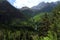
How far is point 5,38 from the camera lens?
103750 mm

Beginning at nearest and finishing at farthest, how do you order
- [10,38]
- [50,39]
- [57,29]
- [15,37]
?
[50,39], [57,29], [10,38], [15,37]

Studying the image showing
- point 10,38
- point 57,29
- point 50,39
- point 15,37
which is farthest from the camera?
point 15,37

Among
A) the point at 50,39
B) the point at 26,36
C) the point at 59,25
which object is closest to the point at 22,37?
the point at 26,36

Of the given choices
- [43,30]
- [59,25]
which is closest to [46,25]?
[43,30]

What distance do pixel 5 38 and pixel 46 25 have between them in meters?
18.6

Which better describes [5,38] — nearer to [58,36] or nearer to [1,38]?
[1,38]

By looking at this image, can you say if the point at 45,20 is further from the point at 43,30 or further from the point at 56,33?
the point at 56,33

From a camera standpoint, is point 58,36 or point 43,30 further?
point 43,30

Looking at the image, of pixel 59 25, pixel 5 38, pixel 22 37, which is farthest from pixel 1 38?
pixel 59 25

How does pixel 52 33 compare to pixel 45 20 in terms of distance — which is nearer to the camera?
pixel 52 33

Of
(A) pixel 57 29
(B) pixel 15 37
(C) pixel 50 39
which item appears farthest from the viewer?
(B) pixel 15 37

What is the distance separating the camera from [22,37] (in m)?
112

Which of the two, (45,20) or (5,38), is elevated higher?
(45,20)

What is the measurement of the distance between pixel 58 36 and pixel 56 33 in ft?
6.80
